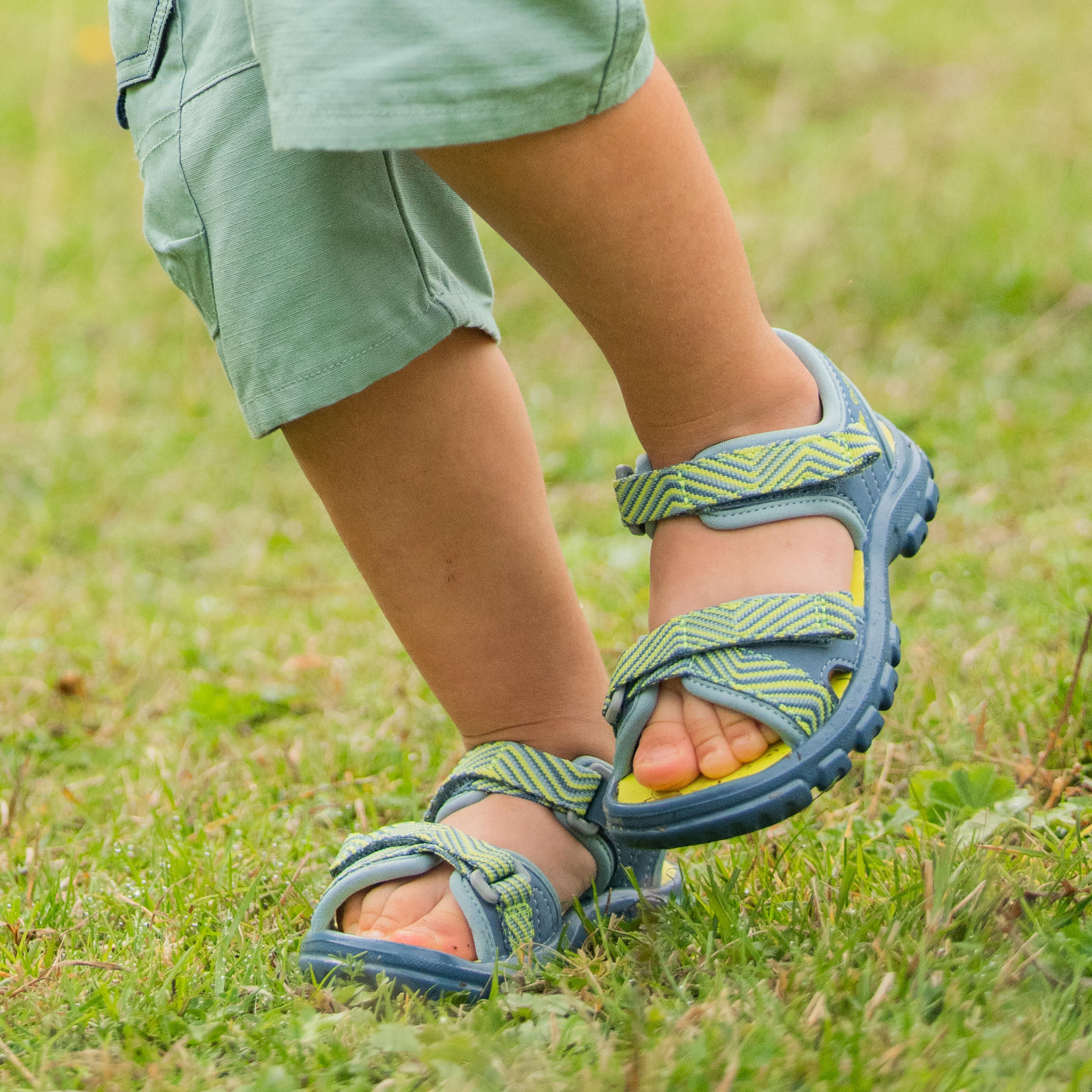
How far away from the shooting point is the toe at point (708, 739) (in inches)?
41.6

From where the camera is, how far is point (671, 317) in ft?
3.45

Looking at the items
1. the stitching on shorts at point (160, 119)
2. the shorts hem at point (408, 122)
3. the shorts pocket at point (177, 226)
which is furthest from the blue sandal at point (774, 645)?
the stitching on shorts at point (160, 119)

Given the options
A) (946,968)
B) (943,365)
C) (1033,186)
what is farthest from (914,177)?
(946,968)

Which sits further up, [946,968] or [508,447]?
[508,447]

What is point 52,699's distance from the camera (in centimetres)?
205

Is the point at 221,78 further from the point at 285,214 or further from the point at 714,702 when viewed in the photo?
the point at 714,702

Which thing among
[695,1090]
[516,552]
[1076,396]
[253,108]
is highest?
[253,108]

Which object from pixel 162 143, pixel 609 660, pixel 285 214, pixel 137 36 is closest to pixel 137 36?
pixel 137 36

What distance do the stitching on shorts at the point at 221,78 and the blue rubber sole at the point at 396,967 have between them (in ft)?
2.47

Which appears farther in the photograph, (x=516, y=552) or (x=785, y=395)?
(x=516, y=552)

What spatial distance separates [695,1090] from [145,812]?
0.98 meters

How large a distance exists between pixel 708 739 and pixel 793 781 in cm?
8

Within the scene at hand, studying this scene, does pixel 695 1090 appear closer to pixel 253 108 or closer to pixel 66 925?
pixel 66 925

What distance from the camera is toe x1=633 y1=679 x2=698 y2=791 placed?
106 centimetres
